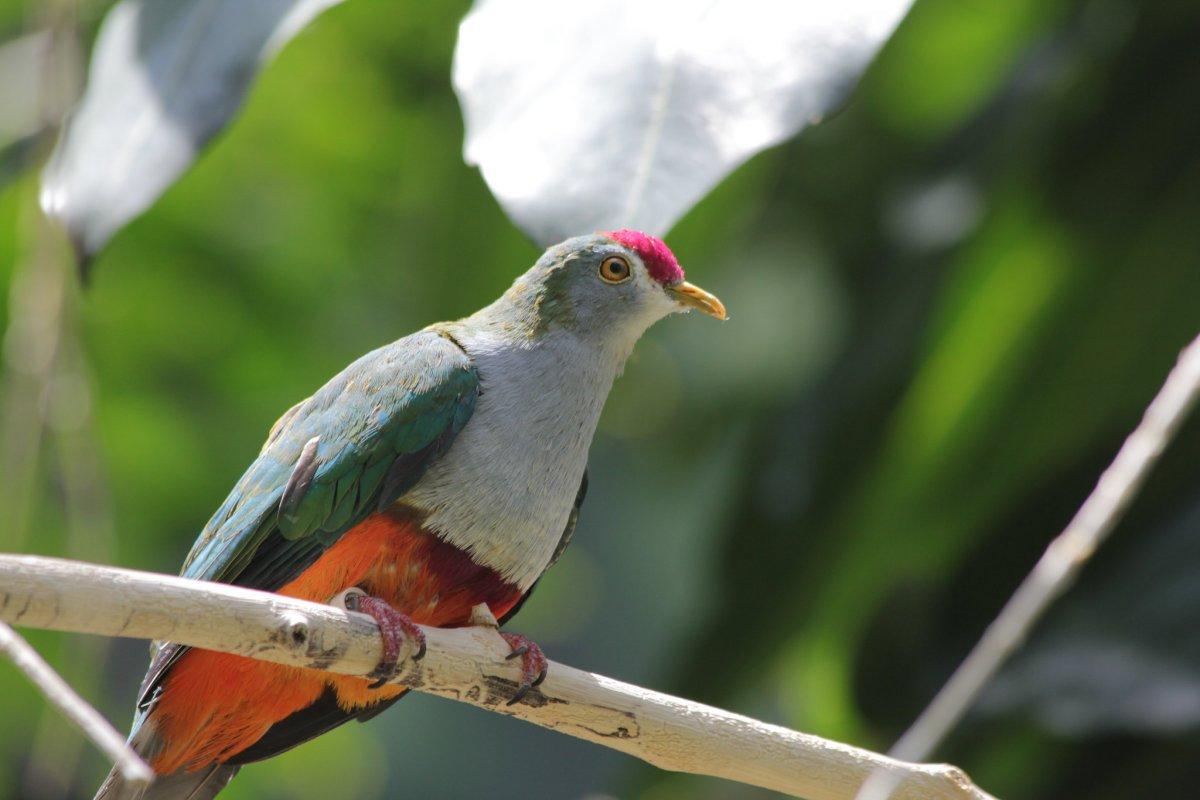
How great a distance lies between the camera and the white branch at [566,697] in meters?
1.87

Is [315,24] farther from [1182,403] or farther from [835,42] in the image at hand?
[1182,403]

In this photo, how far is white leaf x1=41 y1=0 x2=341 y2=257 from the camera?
98.8 inches

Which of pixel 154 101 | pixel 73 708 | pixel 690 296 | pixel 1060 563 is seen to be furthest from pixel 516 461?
pixel 1060 563

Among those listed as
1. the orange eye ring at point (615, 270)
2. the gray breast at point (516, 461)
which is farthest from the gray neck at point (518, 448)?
the orange eye ring at point (615, 270)

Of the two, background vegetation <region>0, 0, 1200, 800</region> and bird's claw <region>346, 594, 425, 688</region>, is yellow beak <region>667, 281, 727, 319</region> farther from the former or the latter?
bird's claw <region>346, 594, 425, 688</region>

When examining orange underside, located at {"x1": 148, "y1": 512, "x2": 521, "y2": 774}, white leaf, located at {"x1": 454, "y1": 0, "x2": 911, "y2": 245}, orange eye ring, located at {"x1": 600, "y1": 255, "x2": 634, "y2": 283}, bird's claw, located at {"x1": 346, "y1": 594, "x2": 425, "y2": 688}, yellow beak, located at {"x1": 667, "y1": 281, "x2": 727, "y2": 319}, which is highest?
white leaf, located at {"x1": 454, "y1": 0, "x2": 911, "y2": 245}

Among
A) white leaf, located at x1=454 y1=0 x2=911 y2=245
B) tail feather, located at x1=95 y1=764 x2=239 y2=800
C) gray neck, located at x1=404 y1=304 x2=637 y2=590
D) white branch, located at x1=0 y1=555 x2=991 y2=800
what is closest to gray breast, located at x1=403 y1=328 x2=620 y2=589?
gray neck, located at x1=404 y1=304 x2=637 y2=590

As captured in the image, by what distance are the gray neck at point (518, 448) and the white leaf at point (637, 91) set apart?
738 millimetres

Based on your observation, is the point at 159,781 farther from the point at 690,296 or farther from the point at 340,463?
the point at 690,296

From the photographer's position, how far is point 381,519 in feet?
9.11

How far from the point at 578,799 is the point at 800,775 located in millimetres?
4300

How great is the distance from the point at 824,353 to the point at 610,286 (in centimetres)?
147

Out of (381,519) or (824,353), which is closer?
(381,519)

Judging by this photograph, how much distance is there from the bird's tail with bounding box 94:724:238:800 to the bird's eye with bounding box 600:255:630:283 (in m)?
1.42
